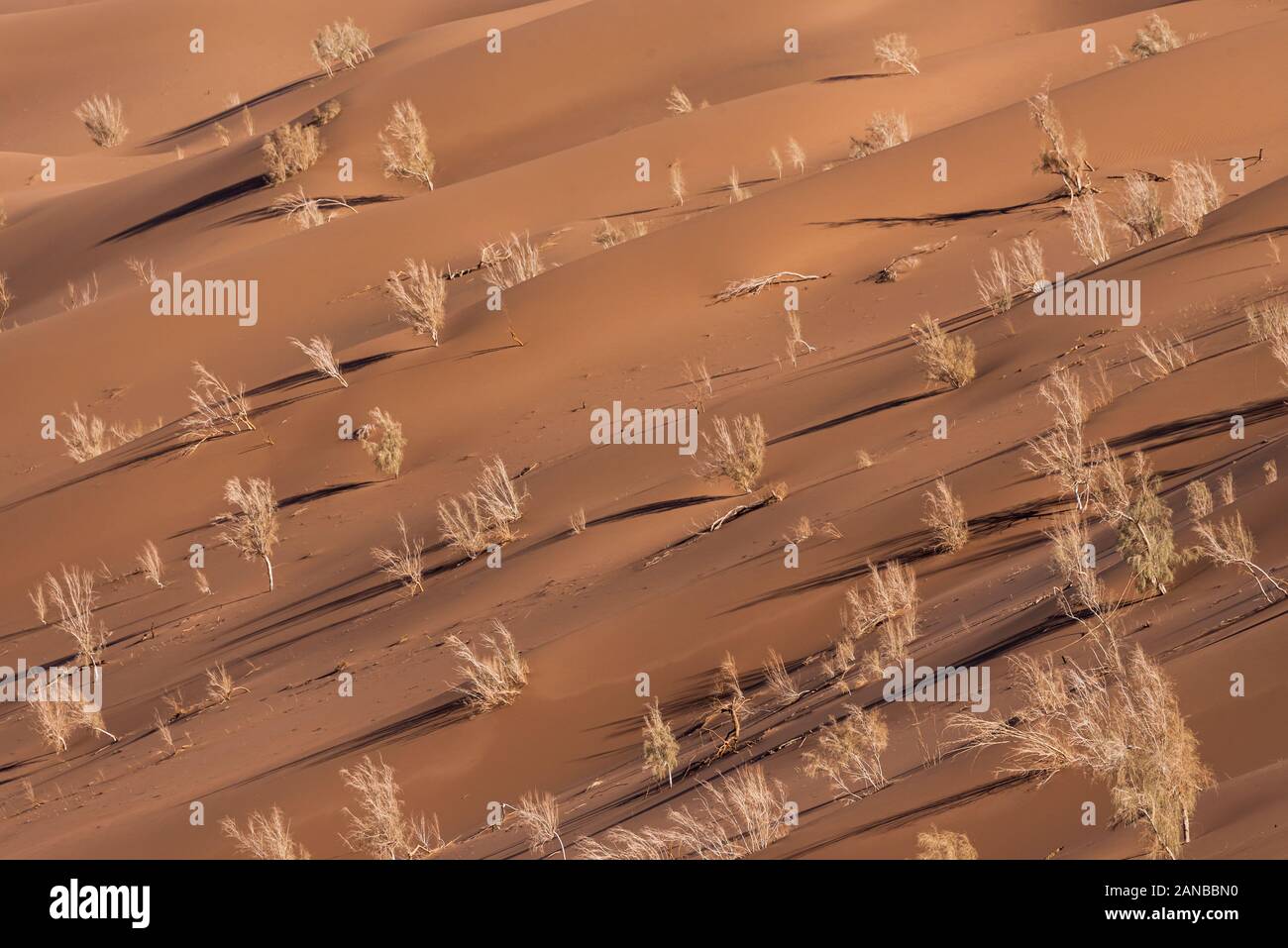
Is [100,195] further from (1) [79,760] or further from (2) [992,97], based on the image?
(1) [79,760]

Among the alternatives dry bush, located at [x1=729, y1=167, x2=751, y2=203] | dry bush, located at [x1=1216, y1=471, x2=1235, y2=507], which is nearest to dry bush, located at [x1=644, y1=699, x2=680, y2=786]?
dry bush, located at [x1=1216, y1=471, x2=1235, y2=507]

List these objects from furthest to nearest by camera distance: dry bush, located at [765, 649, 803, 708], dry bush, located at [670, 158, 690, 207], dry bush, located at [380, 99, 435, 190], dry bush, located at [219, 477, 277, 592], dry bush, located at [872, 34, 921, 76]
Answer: dry bush, located at [380, 99, 435, 190], dry bush, located at [872, 34, 921, 76], dry bush, located at [670, 158, 690, 207], dry bush, located at [219, 477, 277, 592], dry bush, located at [765, 649, 803, 708]

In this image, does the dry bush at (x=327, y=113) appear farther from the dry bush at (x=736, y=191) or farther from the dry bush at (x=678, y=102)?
the dry bush at (x=736, y=191)

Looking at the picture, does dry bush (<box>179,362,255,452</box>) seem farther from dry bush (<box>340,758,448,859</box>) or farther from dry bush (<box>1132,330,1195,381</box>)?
dry bush (<box>1132,330,1195,381</box>)

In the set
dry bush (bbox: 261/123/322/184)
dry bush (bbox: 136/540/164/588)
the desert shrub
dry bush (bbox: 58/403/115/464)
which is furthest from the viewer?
dry bush (bbox: 261/123/322/184)
